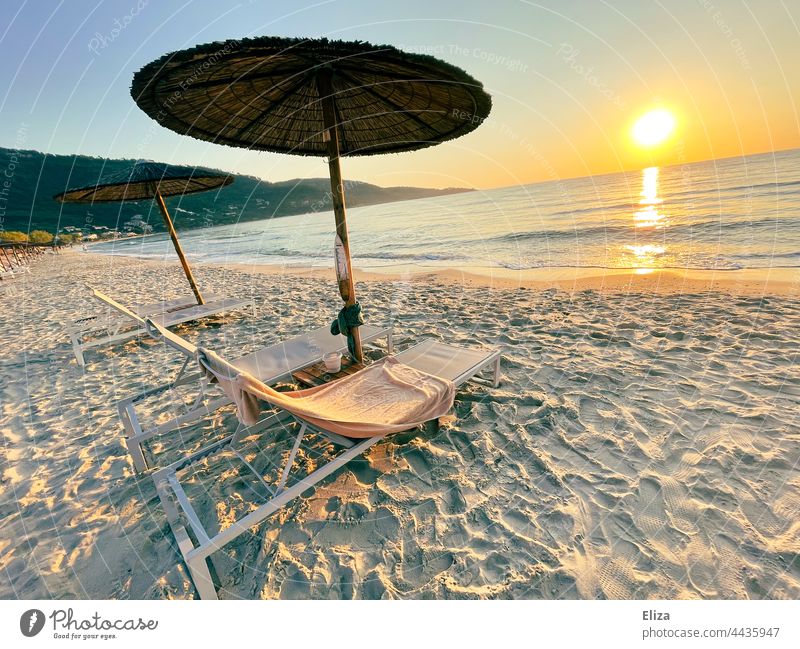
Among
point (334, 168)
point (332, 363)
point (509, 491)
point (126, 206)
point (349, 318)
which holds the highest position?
point (126, 206)

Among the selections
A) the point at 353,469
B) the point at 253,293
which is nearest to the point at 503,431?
the point at 353,469

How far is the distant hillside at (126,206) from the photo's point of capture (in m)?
76.8

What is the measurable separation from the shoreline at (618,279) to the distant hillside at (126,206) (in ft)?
197

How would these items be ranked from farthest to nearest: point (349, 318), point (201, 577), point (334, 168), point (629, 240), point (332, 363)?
point (629, 240) < point (332, 363) < point (349, 318) < point (334, 168) < point (201, 577)

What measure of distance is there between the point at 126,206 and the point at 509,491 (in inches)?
4861

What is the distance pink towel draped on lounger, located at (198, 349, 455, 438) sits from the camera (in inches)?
95.3

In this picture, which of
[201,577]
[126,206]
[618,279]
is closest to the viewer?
[201,577]

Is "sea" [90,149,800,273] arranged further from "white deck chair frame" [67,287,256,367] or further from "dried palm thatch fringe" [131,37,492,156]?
"dried palm thatch fringe" [131,37,492,156]

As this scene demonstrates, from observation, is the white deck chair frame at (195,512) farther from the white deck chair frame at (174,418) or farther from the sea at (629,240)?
the sea at (629,240)

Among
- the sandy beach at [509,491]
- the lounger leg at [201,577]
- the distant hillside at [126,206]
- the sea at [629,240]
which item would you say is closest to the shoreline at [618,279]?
the sea at [629,240]

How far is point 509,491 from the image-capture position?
8.84 feet

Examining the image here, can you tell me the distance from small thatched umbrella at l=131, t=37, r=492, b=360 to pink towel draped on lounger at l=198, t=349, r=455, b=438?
0.63m

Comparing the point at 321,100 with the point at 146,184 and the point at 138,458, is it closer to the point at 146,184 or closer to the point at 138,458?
the point at 138,458

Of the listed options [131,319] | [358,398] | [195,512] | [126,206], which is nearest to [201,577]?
[195,512]
